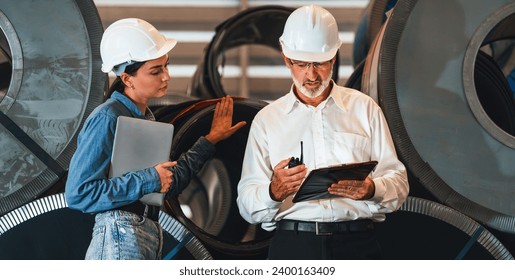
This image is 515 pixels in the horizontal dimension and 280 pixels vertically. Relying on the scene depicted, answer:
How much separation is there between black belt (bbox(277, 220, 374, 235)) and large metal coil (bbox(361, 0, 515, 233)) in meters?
1.23

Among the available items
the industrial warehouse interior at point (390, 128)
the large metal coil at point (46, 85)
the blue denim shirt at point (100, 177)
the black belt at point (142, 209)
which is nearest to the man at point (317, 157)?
the black belt at point (142, 209)

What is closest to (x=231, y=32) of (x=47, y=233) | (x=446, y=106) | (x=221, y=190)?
(x=221, y=190)

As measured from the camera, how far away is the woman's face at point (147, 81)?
2.99 meters

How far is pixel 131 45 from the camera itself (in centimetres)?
298

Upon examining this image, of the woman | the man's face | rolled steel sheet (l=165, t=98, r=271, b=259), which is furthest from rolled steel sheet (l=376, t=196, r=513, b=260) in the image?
the woman

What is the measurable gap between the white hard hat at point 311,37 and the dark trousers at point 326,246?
0.65 metres

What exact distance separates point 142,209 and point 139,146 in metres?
0.22

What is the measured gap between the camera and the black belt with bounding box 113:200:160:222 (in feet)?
9.40

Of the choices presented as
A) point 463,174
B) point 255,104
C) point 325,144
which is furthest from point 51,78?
point 463,174

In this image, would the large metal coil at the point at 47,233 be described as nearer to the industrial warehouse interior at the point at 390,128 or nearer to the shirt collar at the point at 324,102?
the industrial warehouse interior at the point at 390,128

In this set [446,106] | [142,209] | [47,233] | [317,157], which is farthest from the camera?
[446,106]

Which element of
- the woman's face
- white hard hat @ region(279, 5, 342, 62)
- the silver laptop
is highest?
white hard hat @ region(279, 5, 342, 62)

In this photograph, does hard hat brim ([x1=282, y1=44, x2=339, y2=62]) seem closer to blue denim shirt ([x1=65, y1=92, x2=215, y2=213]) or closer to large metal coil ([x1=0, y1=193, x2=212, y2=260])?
Answer: blue denim shirt ([x1=65, y1=92, x2=215, y2=213])

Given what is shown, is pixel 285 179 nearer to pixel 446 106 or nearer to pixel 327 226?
pixel 327 226
